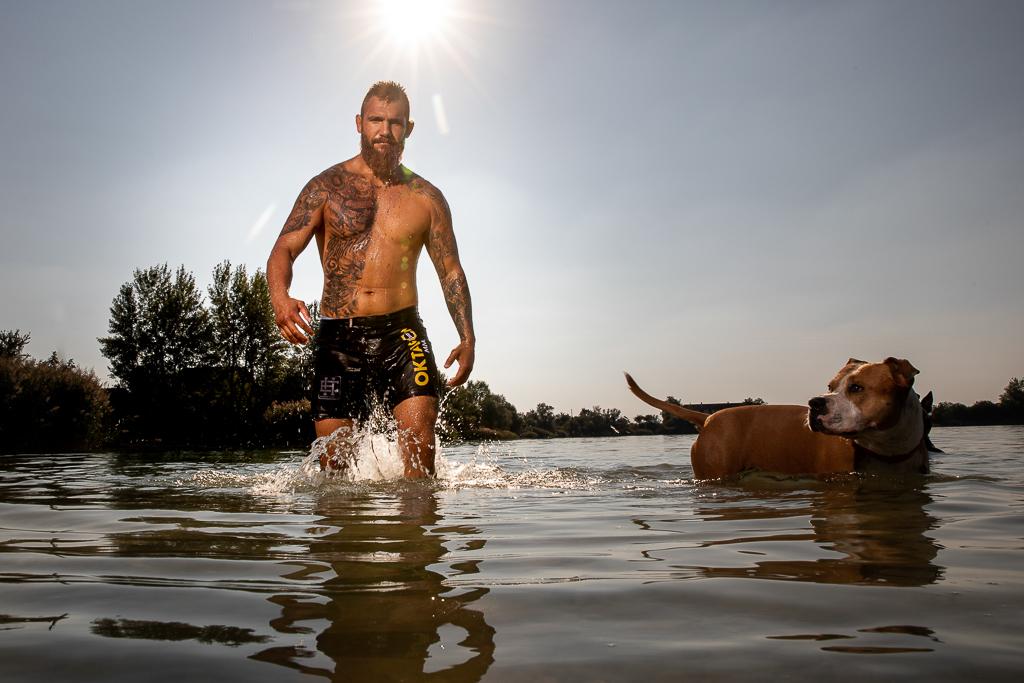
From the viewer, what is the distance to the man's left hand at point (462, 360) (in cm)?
537

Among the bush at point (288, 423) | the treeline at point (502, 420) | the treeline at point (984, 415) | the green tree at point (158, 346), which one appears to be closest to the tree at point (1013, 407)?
the treeline at point (984, 415)

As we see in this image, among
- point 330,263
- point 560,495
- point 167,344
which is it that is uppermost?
point 167,344

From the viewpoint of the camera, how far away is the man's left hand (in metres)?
5.37

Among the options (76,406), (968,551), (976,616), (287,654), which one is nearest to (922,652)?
(976,616)

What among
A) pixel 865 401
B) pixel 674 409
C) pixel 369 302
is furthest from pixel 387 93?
pixel 865 401

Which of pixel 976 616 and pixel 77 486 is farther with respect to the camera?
pixel 77 486

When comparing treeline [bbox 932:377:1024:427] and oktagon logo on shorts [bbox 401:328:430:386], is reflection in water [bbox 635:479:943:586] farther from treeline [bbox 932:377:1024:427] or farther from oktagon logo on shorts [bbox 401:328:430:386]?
treeline [bbox 932:377:1024:427]

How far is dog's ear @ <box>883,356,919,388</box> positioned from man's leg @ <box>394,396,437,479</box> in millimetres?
3287

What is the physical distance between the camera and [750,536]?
2.76 m

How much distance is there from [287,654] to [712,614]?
0.89 metres

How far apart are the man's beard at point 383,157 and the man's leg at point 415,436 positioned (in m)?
1.77

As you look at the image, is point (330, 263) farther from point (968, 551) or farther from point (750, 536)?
point (968, 551)

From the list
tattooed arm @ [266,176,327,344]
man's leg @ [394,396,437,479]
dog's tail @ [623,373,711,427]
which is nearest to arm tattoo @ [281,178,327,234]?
tattooed arm @ [266,176,327,344]

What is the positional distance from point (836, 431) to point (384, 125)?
154 inches
